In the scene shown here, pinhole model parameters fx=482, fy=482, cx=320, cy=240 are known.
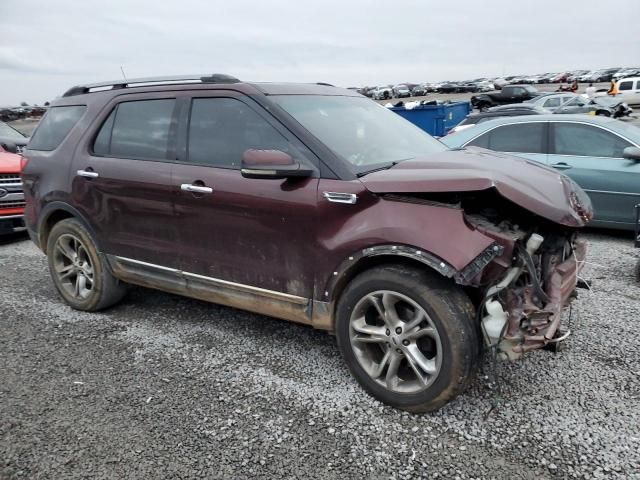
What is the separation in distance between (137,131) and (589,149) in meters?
5.36

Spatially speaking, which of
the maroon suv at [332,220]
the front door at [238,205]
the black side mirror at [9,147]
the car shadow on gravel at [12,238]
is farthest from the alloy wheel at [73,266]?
the black side mirror at [9,147]

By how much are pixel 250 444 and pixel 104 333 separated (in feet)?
6.45

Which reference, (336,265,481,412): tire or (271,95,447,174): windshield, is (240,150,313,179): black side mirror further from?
(336,265,481,412): tire

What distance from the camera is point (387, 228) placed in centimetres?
267

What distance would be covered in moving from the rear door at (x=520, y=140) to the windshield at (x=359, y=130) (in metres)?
3.03

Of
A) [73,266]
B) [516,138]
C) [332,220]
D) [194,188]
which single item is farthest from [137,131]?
[516,138]

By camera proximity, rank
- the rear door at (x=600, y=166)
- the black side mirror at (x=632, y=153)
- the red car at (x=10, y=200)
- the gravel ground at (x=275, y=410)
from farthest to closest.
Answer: the red car at (x=10, y=200), the rear door at (x=600, y=166), the black side mirror at (x=632, y=153), the gravel ground at (x=275, y=410)

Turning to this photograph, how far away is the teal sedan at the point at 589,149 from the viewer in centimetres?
574

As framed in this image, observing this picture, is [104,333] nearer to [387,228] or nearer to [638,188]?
[387,228]

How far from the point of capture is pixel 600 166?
590 centimetres

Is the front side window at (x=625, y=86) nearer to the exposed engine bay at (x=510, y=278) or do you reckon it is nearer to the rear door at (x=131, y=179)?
the exposed engine bay at (x=510, y=278)

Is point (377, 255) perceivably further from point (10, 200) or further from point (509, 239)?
point (10, 200)

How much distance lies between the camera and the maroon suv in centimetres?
258

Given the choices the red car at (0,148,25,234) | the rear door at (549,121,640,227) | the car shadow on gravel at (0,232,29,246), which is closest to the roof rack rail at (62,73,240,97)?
the red car at (0,148,25,234)
